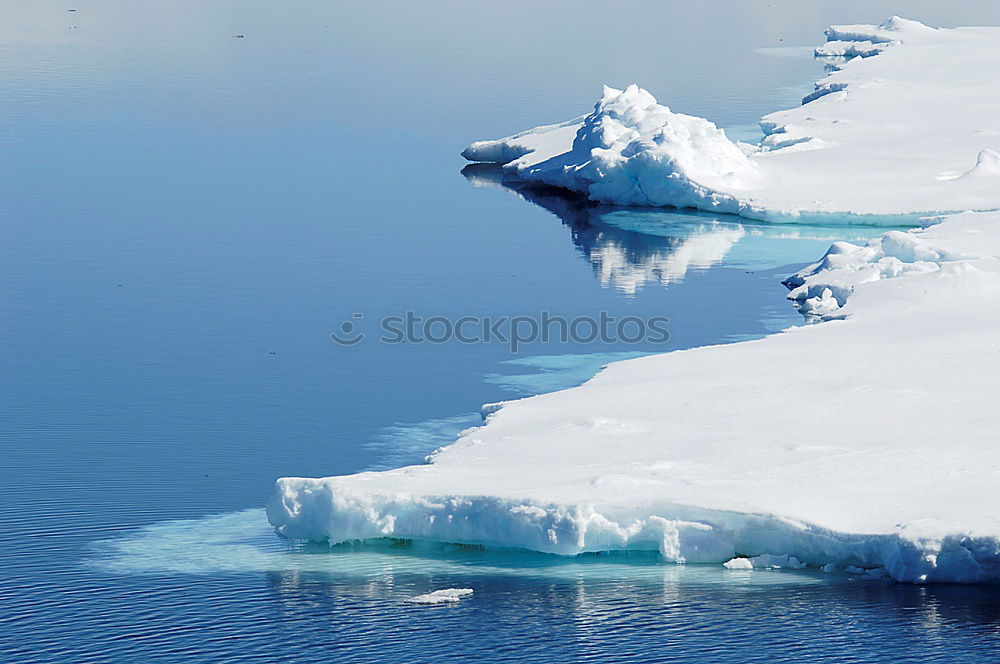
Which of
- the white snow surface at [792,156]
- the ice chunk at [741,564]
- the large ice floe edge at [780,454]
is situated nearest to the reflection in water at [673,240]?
the white snow surface at [792,156]

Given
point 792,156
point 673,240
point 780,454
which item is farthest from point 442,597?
point 792,156

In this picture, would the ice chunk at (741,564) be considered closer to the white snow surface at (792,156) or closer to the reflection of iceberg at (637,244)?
the reflection of iceberg at (637,244)

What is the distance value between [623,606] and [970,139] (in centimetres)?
2069

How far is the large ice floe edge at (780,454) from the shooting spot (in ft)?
43.3

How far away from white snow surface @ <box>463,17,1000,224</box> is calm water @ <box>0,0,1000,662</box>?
59 centimetres

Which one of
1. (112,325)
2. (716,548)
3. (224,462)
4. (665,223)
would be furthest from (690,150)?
(716,548)

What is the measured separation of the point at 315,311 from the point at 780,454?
939cm

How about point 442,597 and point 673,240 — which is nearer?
point 442,597

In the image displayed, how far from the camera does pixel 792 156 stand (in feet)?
98.3

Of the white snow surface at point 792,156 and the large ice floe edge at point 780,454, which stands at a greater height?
the white snow surface at point 792,156

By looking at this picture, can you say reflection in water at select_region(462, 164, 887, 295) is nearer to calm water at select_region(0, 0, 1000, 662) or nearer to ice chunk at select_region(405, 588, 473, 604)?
calm water at select_region(0, 0, 1000, 662)

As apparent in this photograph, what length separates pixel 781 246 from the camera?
26.5 m

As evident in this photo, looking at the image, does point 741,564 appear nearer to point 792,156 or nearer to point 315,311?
point 315,311

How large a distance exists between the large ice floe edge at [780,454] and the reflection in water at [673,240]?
8.12ft
